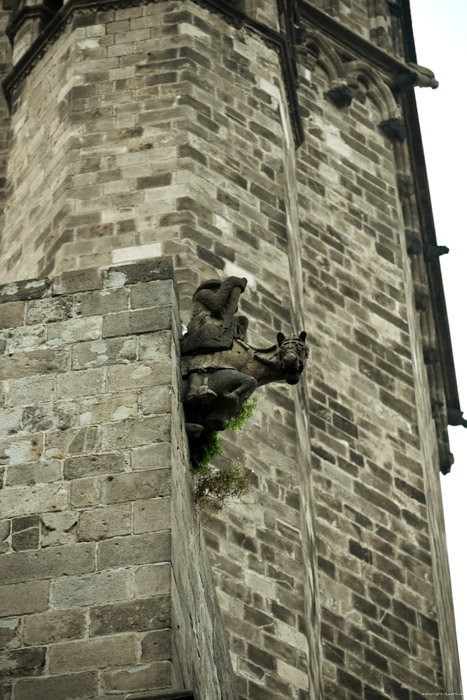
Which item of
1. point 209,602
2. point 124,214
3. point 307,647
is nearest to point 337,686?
point 307,647

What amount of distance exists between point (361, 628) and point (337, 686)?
83cm

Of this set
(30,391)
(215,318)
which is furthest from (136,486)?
(215,318)

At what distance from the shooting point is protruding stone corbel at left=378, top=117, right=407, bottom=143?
24.4 meters

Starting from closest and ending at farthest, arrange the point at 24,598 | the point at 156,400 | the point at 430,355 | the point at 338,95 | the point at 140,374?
the point at 24,598
the point at 156,400
the point at 140,374
the point at 338,95
the point at 430,355

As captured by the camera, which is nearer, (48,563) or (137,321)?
(48,563)

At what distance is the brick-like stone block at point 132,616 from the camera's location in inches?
365

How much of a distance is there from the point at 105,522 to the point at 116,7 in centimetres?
1153

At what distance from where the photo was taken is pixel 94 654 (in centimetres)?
920

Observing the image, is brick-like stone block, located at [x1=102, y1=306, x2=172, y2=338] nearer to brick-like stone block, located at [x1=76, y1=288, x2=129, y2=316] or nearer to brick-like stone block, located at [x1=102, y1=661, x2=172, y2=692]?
brick-like stone block, located at [x1=76, y1=288, x2=129, y2=316]

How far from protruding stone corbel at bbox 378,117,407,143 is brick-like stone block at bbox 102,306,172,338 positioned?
1397cm

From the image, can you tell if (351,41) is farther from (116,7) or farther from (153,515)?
(153,515)

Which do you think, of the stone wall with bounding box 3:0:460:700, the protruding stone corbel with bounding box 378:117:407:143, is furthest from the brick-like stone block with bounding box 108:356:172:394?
the protruding stone corbel with bounding box 378:117:407:143

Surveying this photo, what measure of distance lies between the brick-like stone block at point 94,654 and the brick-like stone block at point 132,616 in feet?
0.19

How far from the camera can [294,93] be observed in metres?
21.4
